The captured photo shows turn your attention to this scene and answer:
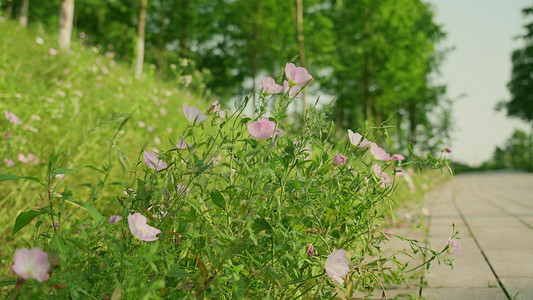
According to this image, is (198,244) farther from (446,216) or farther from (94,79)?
(94,79)

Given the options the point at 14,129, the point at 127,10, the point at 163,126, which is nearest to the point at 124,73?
the point at 163,126

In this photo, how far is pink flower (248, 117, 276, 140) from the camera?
1203mm

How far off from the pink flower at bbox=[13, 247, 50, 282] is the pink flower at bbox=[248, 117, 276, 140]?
0.64 m

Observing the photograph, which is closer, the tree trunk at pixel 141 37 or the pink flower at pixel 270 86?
the pink flower at pixel 270 86

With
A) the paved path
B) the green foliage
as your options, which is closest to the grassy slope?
the paved path

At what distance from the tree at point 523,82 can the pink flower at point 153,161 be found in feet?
103

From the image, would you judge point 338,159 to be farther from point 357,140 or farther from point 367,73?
point 367,73

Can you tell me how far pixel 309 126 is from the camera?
4.23ft

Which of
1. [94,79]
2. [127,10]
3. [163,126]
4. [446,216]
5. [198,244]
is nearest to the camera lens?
[198,244]

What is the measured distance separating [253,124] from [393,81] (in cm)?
1643

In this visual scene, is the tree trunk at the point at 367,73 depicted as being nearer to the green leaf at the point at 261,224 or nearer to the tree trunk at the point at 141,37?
the tree trunk at the point at 141,37

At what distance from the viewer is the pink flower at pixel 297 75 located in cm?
128

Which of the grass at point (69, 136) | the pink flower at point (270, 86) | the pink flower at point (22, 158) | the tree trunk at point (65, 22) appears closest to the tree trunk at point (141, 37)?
the tree trunk at point (65, 22)

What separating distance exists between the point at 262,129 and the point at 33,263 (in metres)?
0.69
